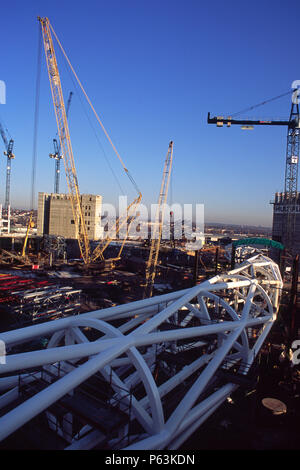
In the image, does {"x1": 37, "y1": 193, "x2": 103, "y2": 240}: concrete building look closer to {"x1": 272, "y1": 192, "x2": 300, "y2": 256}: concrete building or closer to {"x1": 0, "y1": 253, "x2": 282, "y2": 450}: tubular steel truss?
{"x1": 272, "y1": 192, "x2": 300, "y2": 256}: concrete building

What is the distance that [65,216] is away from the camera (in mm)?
80125

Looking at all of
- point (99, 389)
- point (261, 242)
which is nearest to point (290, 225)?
point (261, 242)

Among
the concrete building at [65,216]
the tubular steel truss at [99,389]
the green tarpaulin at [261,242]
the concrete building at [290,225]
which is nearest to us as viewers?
the tubular steel truss at [99,389]

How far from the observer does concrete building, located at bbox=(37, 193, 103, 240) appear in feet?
263

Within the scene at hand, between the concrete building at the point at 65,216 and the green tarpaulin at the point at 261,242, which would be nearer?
the green tarpaulin at the point at 261,242

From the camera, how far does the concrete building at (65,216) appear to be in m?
80.1

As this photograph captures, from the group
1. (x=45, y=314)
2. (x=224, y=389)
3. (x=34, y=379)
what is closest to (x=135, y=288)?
(x=45, y=314)

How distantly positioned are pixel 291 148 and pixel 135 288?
1280 inches

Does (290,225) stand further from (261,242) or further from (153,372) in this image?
(153,372)

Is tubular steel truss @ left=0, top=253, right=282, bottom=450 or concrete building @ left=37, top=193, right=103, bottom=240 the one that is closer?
tubular steel truss @ left=0, top=253, right=282, bottom=450

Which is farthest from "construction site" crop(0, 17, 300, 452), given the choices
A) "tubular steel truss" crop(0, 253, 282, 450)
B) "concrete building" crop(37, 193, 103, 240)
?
"concrete building" crop(37, 193, 103, 240)

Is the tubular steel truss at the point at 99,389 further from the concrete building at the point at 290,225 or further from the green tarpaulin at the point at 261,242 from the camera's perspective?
the concrete building at the point at 290,225

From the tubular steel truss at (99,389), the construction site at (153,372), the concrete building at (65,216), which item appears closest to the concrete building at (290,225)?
the construction site at (153,372)

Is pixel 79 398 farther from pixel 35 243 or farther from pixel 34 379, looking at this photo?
pixel 35 243
